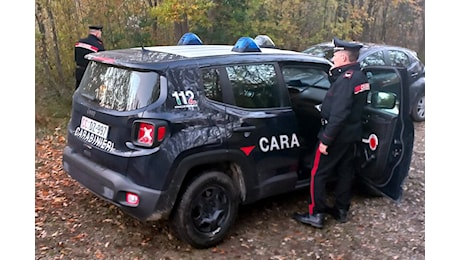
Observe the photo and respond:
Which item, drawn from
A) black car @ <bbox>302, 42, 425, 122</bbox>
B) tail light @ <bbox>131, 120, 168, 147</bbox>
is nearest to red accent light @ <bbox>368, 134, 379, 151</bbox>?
black car @ <bbox>302, 42, 425, 122</bbox>

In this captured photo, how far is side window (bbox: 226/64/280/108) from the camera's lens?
289 centimetres

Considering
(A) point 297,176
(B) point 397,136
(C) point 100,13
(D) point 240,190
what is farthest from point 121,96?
(B) point 397,136

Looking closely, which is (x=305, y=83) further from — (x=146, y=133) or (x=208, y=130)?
(x=146, y=133)

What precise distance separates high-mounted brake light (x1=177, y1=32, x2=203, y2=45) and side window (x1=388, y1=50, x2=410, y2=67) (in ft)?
4.81

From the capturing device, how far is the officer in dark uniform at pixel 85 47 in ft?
9.85

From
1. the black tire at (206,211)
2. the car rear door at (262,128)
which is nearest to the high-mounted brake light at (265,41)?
the car rear door at (262,128)

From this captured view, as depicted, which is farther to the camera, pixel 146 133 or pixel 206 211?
pixel 206 211

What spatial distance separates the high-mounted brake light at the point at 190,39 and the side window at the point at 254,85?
21.5 inches

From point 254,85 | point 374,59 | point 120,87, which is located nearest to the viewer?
point 120,87

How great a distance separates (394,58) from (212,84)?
1.69 meters

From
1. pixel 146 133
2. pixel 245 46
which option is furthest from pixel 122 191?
pixel 245 46

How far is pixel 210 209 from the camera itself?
2.83 m

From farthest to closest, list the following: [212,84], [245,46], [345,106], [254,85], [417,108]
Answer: [417,108] → [245,46] → [254,85] → [345,106] → [212,84]

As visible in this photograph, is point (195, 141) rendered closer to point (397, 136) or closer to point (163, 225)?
point (163, 225)
